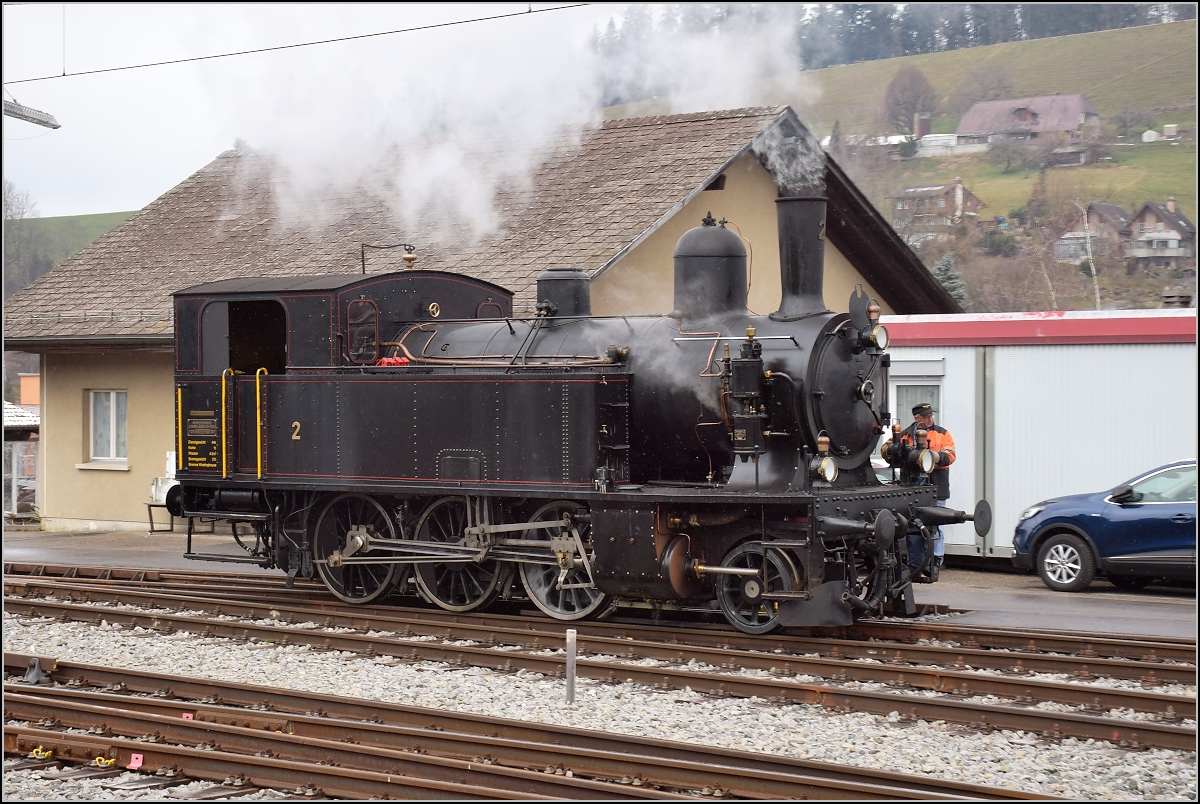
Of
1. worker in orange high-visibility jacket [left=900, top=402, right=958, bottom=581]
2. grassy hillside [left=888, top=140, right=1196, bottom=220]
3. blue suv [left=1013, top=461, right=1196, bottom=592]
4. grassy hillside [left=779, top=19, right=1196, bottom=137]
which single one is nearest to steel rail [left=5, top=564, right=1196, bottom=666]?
worker in orange high-visibility jacket [left=900, top=402, right=958, bottom=581]

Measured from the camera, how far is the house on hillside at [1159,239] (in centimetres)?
4725

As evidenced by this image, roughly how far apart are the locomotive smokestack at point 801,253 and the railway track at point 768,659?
260cm

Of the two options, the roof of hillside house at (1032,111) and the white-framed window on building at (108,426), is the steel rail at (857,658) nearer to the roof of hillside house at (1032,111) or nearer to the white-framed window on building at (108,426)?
the white-framed window on building at (108,426)

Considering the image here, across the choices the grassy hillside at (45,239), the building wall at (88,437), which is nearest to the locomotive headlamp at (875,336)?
the building wall at (88,437)

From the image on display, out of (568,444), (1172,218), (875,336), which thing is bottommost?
(568,444)

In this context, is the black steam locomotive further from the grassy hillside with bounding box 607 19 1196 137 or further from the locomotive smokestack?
the grassy hillside with bounding box 607 19 1196 137

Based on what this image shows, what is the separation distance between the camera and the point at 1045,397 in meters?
13.9

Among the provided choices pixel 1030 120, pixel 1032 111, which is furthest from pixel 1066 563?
pixel 1030 120

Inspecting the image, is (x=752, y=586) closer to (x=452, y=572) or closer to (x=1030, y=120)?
(x=452, y=572)

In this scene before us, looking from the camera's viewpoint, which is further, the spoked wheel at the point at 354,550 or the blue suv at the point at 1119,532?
the blue suv at the point at 1119,532

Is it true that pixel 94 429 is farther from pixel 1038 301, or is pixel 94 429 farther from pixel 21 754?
pixel 1038 301

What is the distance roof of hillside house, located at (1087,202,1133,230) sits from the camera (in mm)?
47875

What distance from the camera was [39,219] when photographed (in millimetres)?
71500

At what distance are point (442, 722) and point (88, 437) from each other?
14.5 meters
